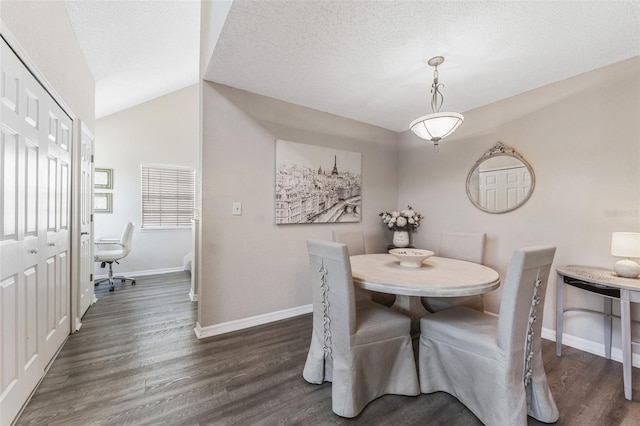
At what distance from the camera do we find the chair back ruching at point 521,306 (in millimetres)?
1306

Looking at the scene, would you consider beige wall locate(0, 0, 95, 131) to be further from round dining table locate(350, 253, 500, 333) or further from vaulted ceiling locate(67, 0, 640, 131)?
round dining table locate(350, 253, 500, 333)

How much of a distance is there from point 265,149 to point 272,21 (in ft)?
4.02

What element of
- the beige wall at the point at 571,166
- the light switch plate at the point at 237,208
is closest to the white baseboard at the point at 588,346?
the beige wall at the point at 571,166

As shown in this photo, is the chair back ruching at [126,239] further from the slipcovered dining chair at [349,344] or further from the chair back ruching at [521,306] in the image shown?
the chair back ruching at [521,306]

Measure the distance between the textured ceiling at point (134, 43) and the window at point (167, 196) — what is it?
4.11ft

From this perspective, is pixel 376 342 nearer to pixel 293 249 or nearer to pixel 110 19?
pixel 293 249

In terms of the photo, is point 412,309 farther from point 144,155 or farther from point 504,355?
point 144,155

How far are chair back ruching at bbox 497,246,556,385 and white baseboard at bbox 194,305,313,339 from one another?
2002mm

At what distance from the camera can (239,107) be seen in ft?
8.46

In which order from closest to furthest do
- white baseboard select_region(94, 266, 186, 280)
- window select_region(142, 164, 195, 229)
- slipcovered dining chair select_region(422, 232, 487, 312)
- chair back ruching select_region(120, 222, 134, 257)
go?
slipcovered dining chair select_region(422, 232, 487, 312), chair back ruching select_region(120, 222, 134, 257), white baseboard select_region(94, 266, 186, 280), window select_region(142, 164, 195, 229)

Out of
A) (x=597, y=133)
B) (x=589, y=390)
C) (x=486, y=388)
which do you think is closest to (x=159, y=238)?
(x=486, y=388)

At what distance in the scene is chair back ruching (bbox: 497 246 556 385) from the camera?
4.28 feet

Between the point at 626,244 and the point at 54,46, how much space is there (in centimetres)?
438

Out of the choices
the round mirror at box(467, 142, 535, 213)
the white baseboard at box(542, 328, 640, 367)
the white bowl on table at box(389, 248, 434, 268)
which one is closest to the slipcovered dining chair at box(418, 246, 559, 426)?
the white bowl on table at box(389, 248, 434, 268)
